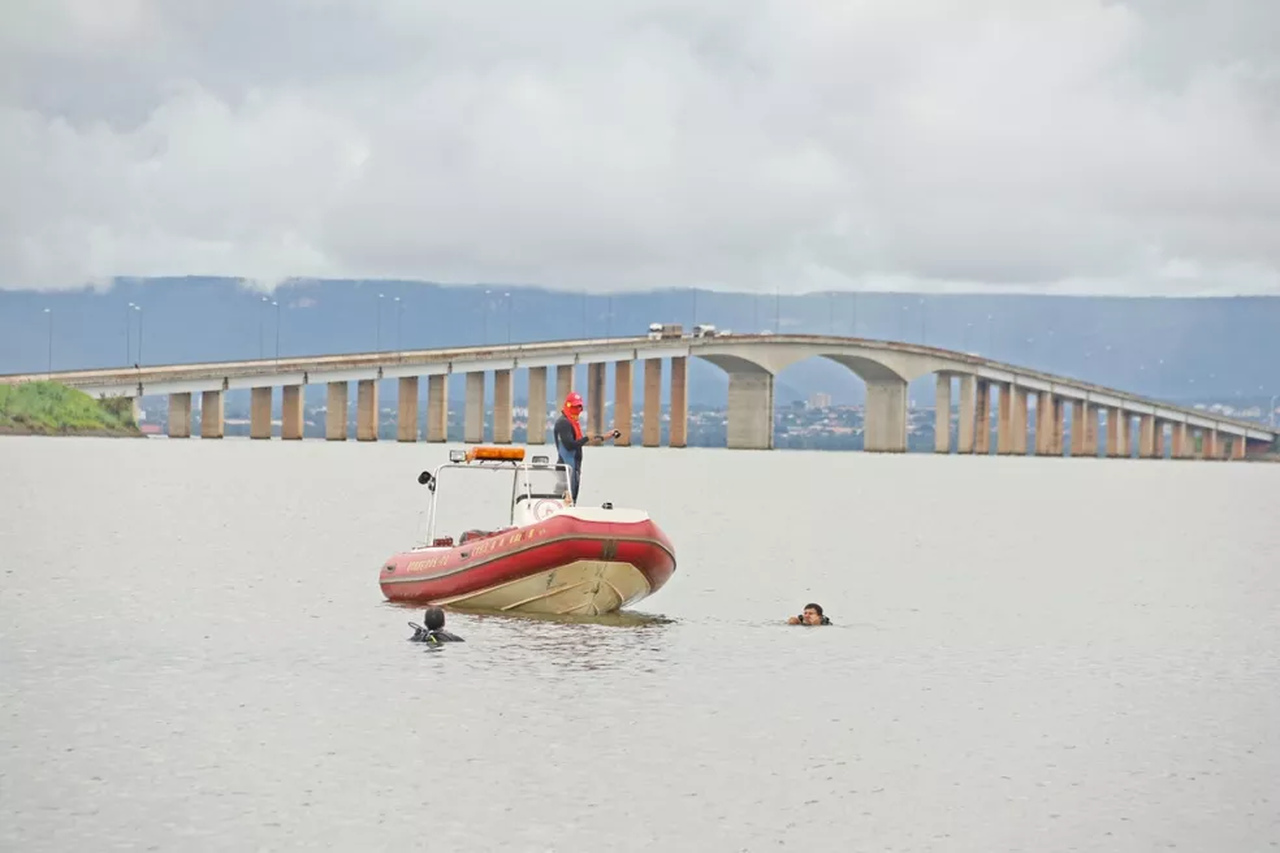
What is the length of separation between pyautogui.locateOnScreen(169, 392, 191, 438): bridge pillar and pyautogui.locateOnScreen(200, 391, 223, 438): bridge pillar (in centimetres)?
123

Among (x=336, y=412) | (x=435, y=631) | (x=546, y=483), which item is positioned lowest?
(x=435, y=631)

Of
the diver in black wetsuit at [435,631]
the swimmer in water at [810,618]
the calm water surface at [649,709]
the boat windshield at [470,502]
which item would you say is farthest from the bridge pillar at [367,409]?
the diver in black wetsuit at [435,631]

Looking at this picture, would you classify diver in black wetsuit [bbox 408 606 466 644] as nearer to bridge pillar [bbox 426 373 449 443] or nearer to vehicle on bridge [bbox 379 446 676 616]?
vehicle on bridge [bbox 379 446 676 616]

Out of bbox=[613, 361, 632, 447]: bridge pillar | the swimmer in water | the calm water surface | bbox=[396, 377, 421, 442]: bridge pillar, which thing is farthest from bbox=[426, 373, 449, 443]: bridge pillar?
the swimmer in water

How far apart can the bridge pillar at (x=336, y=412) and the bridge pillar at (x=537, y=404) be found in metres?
16.1

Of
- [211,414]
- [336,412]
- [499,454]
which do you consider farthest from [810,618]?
[336,412]

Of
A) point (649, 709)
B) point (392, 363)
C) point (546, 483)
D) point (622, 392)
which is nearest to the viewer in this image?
point (649, 709)

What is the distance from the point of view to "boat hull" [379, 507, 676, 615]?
33.3 meters

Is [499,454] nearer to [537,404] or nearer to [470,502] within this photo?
[470,502]

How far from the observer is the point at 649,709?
85.7 feet

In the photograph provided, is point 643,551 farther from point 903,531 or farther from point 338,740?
point 903,531

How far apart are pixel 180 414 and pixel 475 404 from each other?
86.5 ft

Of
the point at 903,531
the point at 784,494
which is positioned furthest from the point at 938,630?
the point at 784,494

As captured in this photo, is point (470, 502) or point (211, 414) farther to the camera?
point (211, 414)
